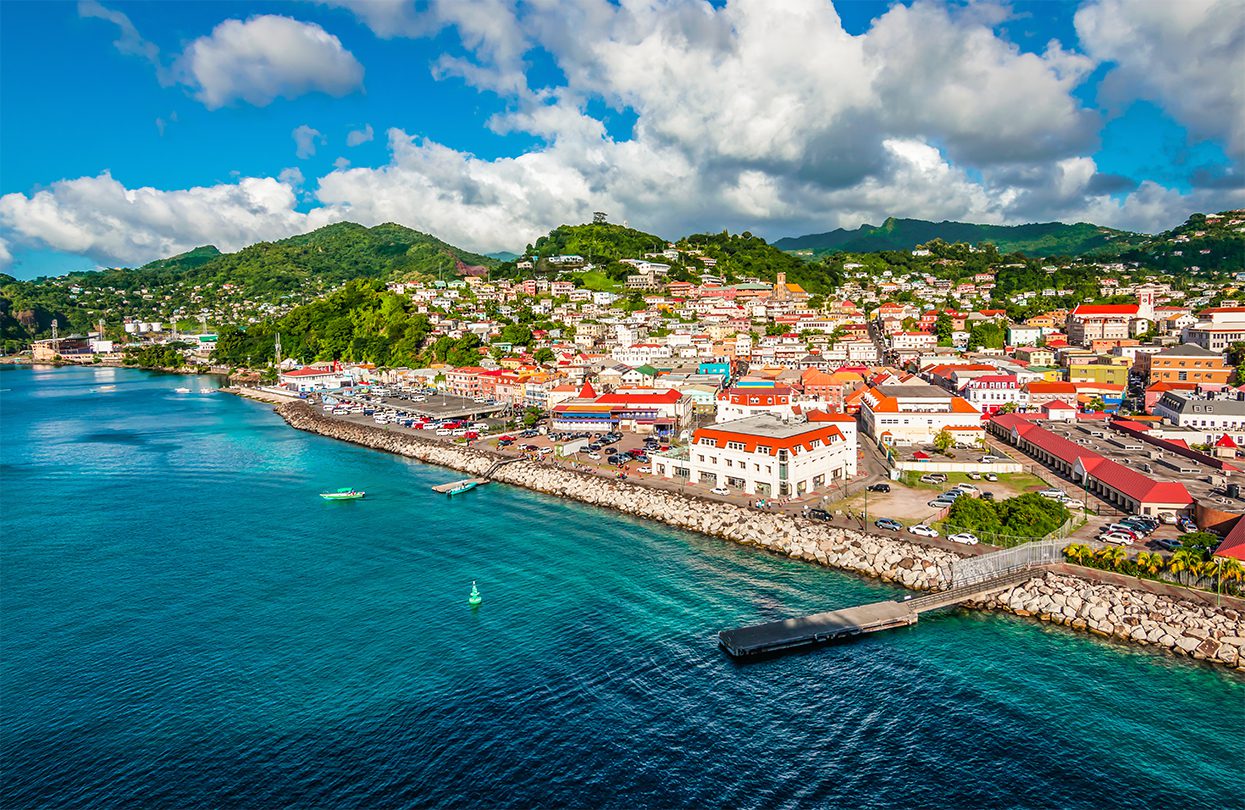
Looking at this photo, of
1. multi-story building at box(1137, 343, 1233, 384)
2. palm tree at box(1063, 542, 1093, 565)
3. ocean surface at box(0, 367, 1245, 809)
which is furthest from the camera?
multi-story building at box(1137, 343, 1233, 384)

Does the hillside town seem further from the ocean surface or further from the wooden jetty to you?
the ocean surface

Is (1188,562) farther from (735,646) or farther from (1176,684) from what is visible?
(735,646)

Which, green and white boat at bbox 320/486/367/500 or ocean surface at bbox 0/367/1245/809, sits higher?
green and white boat at bbox 320/486/367/500

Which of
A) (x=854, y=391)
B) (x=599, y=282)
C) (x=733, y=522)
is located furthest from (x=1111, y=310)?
(x=599, y=282)

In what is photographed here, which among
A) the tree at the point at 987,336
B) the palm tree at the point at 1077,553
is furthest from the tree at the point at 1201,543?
the tree at the point at 987,336

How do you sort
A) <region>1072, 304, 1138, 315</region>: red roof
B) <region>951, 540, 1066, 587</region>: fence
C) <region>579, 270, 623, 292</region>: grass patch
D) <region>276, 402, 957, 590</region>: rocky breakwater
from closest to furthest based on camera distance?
<region>951, 540, 1066, 587</region>: fence, <region>276, 402, 957, 590</region>: rocky breakwater, <region>1072, 304, 1138, 315</region>: red roof, <region>579, 270, 623, 292</region>: grass patch

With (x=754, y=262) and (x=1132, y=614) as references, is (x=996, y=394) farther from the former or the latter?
(x=754, y=262)

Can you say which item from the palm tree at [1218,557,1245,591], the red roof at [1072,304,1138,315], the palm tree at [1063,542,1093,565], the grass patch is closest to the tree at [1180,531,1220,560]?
the palm tree at [1218,557,1245,591]
